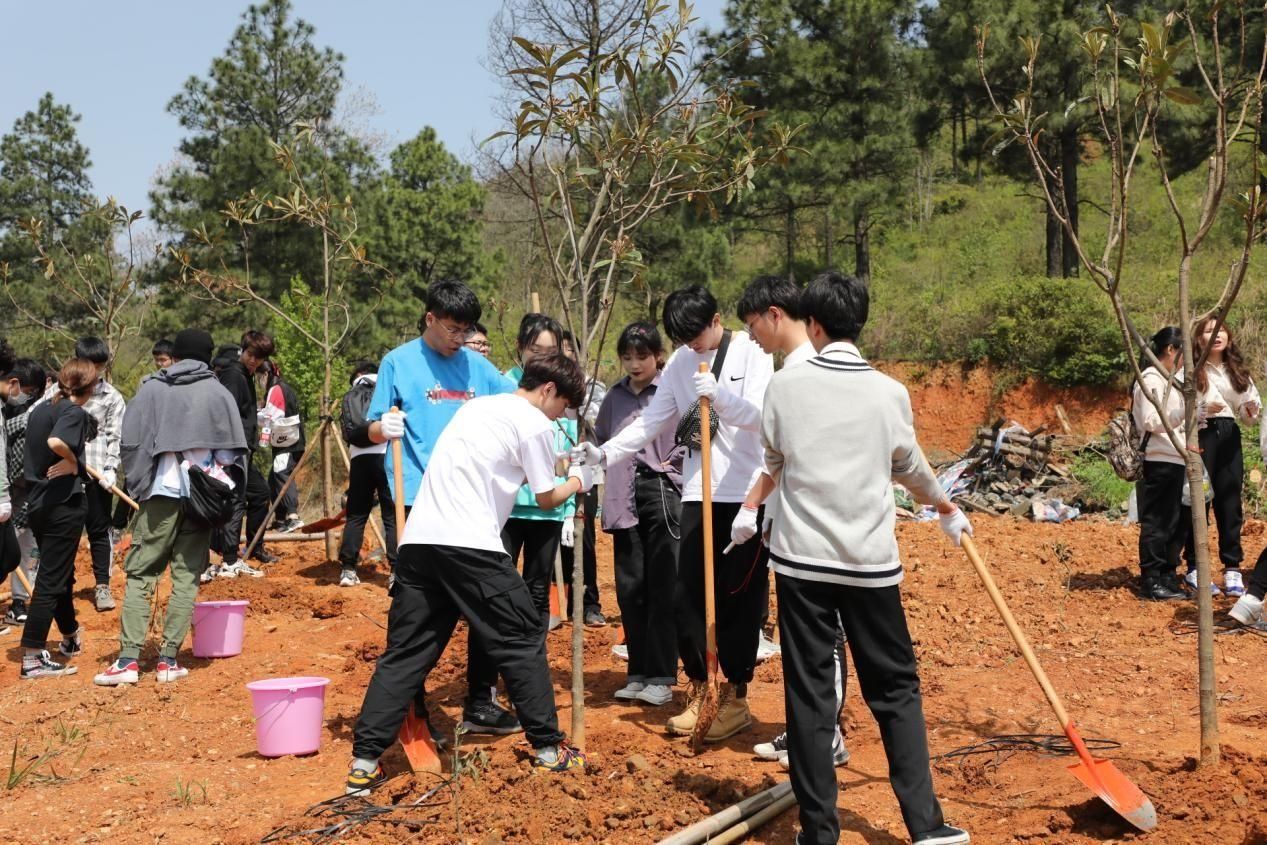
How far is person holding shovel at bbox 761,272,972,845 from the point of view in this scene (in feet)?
11.3

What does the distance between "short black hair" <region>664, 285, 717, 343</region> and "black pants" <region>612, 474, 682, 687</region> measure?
90 centimetres

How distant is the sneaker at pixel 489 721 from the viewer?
4977 millimetres

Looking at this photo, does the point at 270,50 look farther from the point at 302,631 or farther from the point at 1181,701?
the point at 1181,701

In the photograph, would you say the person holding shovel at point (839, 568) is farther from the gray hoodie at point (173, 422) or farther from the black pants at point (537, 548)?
the gray hoodie at point (173, 422)

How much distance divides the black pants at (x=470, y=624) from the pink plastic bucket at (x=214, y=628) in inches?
113

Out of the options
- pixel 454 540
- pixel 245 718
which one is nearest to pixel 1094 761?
pixel 454 540

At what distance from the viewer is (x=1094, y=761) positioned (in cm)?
368

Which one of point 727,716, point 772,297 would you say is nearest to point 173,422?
point 727,716

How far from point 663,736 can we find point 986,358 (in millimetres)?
16445

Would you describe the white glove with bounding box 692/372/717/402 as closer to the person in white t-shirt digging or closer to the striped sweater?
the person in white t-shirt digging

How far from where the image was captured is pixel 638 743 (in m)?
4.72

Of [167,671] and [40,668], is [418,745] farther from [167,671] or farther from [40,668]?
[40,668]

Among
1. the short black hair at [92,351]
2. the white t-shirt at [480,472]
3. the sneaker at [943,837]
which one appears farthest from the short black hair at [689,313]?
the short black hair at [92,351]

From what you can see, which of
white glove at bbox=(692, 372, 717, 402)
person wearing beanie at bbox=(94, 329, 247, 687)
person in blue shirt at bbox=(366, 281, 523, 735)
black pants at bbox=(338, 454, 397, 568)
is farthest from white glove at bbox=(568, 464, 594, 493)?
black pants at bbox=(338, 454, 397, 568)
